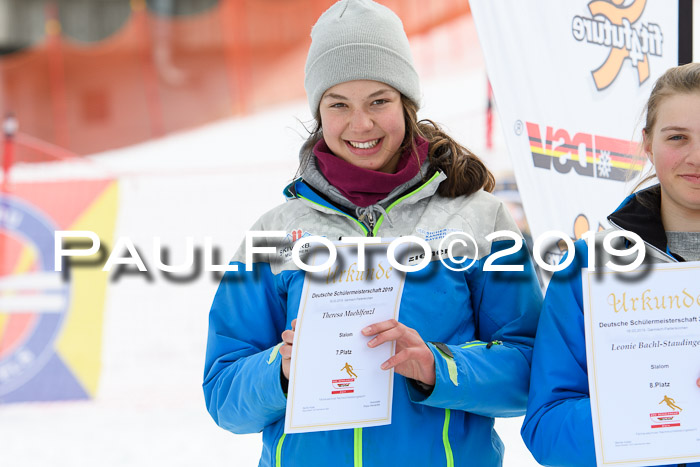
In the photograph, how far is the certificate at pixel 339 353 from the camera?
1.30 metres

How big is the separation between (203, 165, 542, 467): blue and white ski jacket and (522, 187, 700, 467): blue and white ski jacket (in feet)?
0.29

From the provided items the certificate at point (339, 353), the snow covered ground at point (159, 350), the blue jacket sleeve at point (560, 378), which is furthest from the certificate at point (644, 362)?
the snow covered ground at point (159, 350)

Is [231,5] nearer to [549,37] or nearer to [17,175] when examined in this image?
[17,175]

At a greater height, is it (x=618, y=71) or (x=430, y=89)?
(x=430, y=89)

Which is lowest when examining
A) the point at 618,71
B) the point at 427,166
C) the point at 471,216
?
the point at 471,216

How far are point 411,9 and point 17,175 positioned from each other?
12.8 ft

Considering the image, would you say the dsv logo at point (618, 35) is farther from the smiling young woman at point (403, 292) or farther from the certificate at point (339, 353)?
the certificate at point (339, 353)

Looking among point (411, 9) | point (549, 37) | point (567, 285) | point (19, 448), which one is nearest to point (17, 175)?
point (19, 448)

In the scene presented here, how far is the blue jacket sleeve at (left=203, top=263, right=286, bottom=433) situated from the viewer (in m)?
1.44

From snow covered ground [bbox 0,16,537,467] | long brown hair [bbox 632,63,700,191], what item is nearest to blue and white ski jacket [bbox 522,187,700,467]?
long brown hair [bbox 632,63,700,191]

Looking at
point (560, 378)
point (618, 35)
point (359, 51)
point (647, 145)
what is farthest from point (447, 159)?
point (618, 35)

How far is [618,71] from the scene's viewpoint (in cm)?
202

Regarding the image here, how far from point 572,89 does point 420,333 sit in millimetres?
845

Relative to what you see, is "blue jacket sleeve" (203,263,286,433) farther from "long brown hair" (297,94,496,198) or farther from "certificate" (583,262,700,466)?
"certificate" (583,262,700,466)
